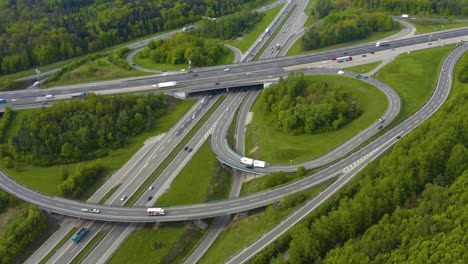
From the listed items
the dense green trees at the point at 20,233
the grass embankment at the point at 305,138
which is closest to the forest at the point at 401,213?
the grass embankment at the point at 305,138

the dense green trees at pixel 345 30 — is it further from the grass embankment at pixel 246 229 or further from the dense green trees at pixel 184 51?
the grass embankment at pixel 246 229

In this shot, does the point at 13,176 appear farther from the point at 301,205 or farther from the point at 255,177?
the point at 301,205

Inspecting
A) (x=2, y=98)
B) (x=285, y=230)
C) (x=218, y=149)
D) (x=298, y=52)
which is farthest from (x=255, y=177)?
(x=2, y=98)

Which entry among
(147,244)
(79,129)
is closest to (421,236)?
(147,244)

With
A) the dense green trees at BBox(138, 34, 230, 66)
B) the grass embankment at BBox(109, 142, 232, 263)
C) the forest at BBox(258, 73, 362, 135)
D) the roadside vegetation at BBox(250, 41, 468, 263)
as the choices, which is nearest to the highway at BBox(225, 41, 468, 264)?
the roadside vegetation at BBox(250, 41, 468, 263)

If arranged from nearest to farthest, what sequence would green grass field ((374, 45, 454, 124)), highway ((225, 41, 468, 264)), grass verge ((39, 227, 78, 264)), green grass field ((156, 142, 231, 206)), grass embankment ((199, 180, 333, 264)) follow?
highway ((225, 41, 468, 264)), grass embankment ((199, 180, 333, 264)), grass verge ((39, 227, 78, 264)), green grass field ((156, 142, 231, 206)), green grass field ((374, 45, 454, 124))

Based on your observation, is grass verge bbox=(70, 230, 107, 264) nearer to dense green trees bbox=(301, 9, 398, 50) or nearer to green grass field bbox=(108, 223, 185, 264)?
green grass field bbox=(108, 223, 185, 264)
